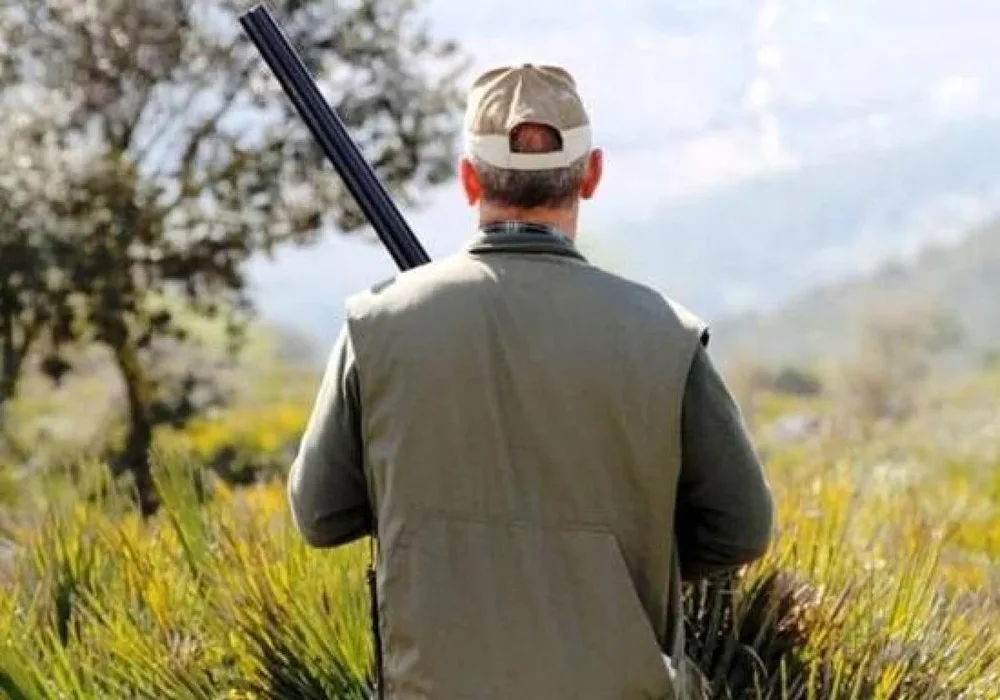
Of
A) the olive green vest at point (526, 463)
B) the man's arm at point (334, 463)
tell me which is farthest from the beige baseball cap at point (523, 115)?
the man's arm at point (334, 463)

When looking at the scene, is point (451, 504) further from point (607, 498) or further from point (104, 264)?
point (104, 264)

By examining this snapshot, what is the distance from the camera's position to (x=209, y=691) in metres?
4.15

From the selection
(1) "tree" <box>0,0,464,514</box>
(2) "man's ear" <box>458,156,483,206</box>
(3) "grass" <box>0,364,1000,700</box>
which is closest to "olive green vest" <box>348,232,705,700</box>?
(2) "man's ear" <box>458,156,483,206</box>

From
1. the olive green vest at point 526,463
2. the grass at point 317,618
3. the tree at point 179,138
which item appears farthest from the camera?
the tree at point 179,138

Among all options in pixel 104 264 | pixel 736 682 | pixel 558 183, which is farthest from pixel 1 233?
pixel 558 183

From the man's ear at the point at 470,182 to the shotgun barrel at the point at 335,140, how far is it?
0.48 m

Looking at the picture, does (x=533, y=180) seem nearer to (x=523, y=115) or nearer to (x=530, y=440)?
(x=523, y=115)

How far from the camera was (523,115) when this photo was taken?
2740mm

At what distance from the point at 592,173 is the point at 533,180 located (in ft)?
0.44

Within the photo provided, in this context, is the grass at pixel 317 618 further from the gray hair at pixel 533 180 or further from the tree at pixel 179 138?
the tree at pixel 179 138

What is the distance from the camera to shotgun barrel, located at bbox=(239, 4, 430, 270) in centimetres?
334

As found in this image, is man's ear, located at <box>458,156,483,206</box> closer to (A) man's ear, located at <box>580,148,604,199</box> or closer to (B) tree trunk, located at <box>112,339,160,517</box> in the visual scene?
(A) man's ear, located at <box>580,148,604,199</box>

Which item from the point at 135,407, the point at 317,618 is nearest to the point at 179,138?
the point at 135,407

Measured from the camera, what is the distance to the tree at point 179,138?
13.5 m
